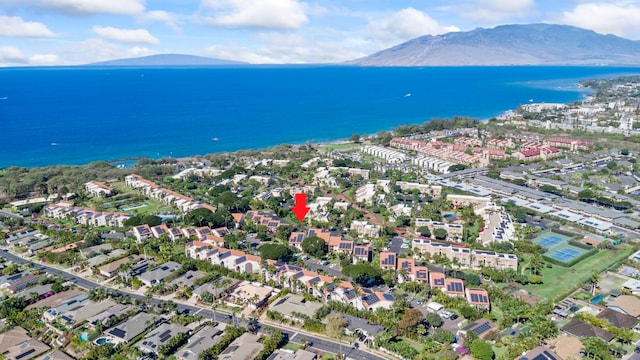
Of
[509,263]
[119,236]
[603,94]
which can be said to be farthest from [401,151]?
[603,94]

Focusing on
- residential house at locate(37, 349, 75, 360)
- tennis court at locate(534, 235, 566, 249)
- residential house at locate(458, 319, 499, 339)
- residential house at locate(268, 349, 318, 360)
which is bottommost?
tennis court at locate(534, 235, 566, 249)

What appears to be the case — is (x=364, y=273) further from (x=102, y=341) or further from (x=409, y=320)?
(x=102, y=341)

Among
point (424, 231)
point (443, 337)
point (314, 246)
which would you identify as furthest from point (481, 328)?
point (314, 246)

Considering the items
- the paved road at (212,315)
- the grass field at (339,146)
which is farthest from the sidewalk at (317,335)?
the grass field at (339,146)

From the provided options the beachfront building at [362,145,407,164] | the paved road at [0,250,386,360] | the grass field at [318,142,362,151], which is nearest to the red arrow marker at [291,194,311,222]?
the paved road at [0,250,386,360]

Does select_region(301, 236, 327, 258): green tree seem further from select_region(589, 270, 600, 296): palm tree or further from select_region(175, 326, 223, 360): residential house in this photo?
select_region(589, 270, 600, 296): palm tree
